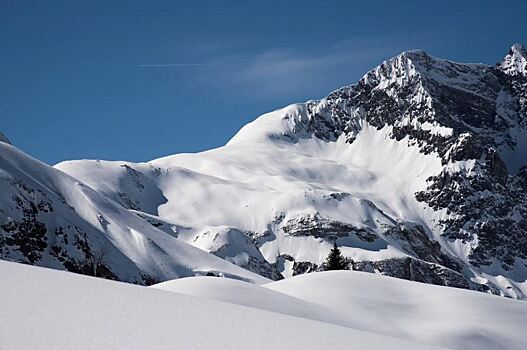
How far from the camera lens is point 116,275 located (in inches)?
2547

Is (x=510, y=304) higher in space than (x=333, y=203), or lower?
higher

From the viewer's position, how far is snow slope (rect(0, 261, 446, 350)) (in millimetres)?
6848

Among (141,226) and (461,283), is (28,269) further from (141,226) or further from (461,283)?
(461,283)

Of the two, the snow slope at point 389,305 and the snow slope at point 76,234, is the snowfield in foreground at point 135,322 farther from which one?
the snow slope at point 76,234

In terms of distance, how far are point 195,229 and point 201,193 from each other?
57.3 metres

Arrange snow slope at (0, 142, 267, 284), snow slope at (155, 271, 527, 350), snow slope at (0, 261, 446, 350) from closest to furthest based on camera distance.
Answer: snow slope at (0, 261, 446, 350) < snow slope at (155, 271, 527, 350) < snow slope at (0, 142, 267, 284)

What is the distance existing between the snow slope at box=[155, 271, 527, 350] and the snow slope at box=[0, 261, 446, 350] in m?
11.1

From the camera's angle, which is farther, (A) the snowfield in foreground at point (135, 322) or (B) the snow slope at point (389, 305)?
(B) the snow slope at point (389, 305)

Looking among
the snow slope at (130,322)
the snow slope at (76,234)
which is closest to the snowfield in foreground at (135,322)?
the snow slope at (130,322)

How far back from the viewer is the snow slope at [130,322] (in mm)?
6848

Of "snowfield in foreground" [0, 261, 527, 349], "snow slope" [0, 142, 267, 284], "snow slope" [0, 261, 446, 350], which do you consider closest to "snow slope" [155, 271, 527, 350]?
"snowfield in foreground" [0, 261, 527, 349]

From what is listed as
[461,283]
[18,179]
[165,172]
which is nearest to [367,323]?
[18,179]

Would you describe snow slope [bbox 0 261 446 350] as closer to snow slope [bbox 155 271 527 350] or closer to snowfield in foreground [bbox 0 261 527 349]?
snowfield in foreground [bbox 0 261 527 349]

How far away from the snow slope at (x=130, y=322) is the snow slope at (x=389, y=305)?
1112 cm
